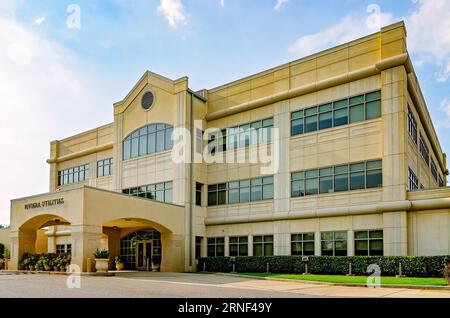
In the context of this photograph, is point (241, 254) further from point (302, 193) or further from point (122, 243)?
point (122, 243)

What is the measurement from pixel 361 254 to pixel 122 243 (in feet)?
62.9

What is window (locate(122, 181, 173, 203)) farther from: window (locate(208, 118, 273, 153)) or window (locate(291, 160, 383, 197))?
window (locate(291, 160, 383, 197))

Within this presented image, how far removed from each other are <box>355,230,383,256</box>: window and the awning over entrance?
1162 centimetres

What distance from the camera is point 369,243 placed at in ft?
84.2

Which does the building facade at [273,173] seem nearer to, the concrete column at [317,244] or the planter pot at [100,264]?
the concrete column at [317,244]

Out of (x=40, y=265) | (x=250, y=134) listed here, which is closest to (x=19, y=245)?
(x=40, y=265)

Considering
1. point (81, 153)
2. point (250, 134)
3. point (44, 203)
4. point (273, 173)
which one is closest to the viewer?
point (44, 203)

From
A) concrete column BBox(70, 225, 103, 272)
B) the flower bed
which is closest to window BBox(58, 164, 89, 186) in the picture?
the flower bed

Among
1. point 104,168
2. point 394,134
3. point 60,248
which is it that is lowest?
point 60,248

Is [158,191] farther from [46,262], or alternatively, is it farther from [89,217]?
[46,262]

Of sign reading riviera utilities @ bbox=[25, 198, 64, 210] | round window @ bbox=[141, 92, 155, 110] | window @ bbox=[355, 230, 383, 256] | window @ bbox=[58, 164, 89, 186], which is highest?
round window @ bbox=[141, 92, 155, 110]

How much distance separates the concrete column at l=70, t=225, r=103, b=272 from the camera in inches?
999

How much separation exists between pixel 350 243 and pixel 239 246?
819cm
